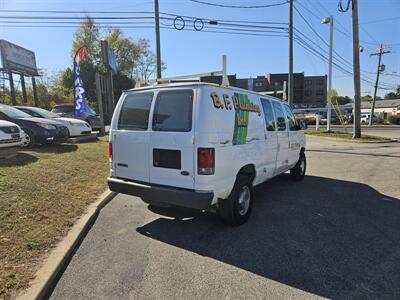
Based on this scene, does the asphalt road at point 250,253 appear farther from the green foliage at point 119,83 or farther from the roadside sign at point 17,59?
the green foliage at point 119,83

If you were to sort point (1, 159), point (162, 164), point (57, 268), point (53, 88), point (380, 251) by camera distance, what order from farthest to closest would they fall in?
point (53, 88) < point (1, 159) < point (162, 164) < point (380, 251) < point (57, 268)

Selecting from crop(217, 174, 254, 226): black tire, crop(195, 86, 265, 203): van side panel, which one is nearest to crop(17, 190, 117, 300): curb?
crop(195, 86, 265, 203): van side panel

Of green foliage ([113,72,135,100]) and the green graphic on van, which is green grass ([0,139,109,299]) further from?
green foliage ([113,72,135,100])

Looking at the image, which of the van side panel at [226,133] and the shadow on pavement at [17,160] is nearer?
the van side panel at [226,133]

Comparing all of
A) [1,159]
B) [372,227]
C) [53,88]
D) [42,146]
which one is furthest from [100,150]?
[53,88]

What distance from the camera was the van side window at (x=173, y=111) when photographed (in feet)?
13.8

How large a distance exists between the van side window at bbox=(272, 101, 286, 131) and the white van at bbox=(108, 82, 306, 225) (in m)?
0.83

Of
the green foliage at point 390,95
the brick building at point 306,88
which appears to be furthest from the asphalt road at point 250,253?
the green foliage at point 390,95

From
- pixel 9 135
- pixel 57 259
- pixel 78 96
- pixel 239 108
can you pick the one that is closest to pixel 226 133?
pixel 239 108

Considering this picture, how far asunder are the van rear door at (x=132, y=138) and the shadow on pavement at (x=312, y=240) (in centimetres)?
A: 96

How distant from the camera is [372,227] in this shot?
4727 mm

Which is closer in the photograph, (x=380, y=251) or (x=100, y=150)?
(x=380, y=251)

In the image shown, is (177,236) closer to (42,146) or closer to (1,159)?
(1,159)

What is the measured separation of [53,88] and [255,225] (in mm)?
62365
